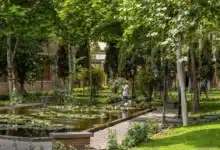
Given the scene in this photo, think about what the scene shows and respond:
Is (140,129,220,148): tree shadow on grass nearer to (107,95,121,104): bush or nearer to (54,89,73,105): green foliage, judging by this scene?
(54,89,73,105): green foliage

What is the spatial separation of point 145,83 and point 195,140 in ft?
65.2

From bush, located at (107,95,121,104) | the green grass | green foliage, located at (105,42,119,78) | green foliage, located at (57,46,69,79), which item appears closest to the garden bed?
the green grass

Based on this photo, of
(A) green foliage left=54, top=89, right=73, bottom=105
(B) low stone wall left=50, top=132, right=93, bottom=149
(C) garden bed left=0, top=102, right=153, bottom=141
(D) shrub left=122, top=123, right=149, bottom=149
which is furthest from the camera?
(A) green foliage left=54, top=89, right=73, bottom=105

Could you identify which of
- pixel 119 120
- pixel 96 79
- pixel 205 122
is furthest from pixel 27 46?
pixel 205 122

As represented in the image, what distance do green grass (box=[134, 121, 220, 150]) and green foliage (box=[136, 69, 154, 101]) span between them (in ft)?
53.6

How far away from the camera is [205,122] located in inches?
734

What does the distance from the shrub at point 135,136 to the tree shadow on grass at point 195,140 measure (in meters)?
0.28

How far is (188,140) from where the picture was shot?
13.4 m

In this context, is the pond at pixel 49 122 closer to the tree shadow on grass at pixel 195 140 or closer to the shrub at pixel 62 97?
the shrub at pixel 62 97

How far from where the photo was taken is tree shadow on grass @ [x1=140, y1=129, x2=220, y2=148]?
12531mm

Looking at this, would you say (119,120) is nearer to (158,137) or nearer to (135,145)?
(158,137)

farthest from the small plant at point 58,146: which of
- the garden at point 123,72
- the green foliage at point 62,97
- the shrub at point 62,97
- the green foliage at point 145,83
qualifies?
the green foliage at point 145,83

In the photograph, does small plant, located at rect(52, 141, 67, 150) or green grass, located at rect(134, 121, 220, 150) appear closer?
small plant, located at rect(52, 141, 67, 150)

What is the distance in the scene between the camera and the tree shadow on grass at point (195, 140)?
41.1ft
